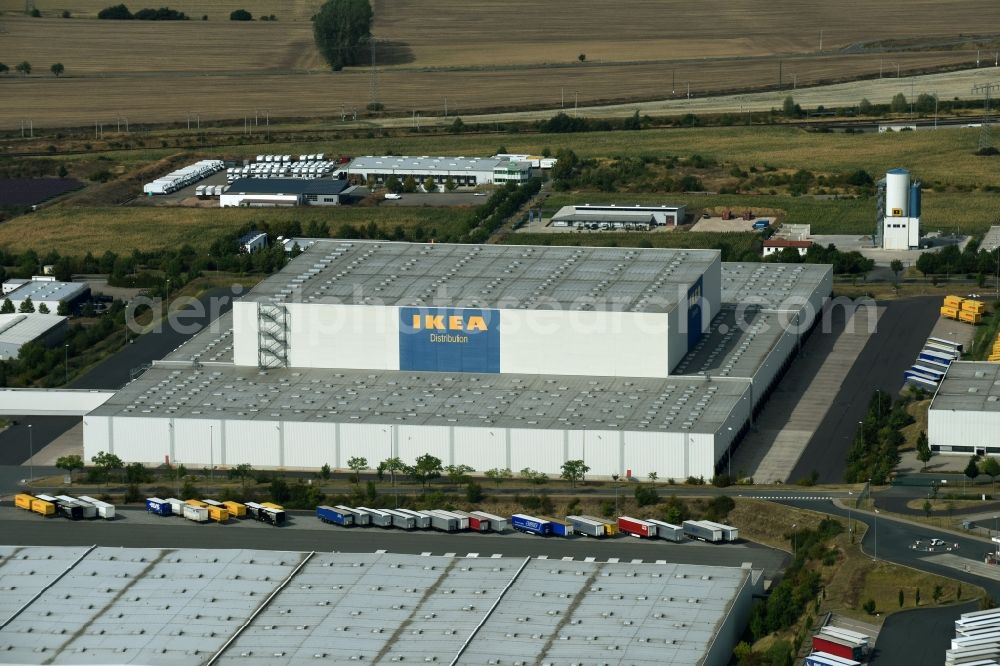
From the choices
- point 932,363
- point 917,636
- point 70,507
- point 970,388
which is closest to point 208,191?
point 932,363

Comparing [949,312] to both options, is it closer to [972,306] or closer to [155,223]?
[972,306]

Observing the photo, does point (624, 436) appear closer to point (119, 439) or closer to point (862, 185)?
point (119, 439)

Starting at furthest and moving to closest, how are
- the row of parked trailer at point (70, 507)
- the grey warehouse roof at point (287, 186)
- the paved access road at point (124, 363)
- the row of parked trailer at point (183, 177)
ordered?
the row of parked trailer at point (183, 177), the grey warehouse roof at point (287, 186), the paved access road at point (124, 363), the row of parked trailer at point (70, 507)

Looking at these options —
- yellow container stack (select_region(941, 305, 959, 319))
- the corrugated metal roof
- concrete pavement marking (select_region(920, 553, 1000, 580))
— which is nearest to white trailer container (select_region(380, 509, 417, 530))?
concrete pavement marking (select_region(920, 553, 1000, 580))

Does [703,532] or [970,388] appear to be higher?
[970,388]

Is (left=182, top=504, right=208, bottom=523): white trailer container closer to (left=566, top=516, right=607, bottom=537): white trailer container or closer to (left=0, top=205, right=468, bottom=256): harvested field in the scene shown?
(left=566, top=516, right=607, bottom=537): white trailer container

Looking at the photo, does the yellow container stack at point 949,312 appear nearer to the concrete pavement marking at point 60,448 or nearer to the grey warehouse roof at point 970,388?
the grey warehouse roof at point 970,388

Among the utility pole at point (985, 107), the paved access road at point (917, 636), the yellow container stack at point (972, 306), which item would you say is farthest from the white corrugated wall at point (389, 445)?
the utility pole at point (985, 107)
